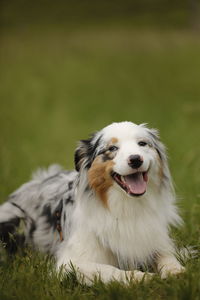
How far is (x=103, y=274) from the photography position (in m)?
4.27

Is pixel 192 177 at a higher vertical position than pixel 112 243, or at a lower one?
higher

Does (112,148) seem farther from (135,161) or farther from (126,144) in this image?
(135,161)

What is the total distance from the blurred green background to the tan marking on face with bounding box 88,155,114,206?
219cm

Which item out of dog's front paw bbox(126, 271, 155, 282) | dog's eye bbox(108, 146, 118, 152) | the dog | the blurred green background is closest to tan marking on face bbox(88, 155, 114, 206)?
the dog

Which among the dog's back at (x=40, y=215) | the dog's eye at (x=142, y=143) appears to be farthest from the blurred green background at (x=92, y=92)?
the dog's eye at (x=142, y=143)

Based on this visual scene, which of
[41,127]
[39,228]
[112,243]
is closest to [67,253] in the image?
[112,243]

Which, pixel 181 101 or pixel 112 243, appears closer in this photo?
pixel 112 243

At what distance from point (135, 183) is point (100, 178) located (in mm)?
307

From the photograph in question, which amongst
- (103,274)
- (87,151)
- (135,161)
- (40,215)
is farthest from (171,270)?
(40,215)

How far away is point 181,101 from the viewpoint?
13.8m

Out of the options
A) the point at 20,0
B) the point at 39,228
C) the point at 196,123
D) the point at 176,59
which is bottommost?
the point at 39,228

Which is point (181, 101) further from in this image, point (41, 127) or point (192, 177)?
point (192, 177)

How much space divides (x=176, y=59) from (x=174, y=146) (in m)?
9.12

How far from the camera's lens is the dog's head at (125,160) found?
13.9 feet
